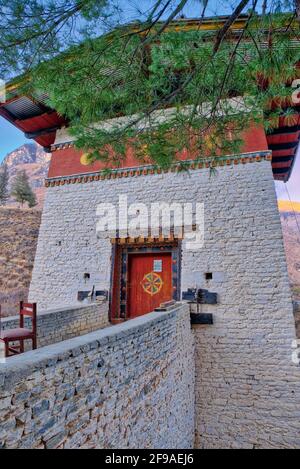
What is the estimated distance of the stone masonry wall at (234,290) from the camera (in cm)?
509

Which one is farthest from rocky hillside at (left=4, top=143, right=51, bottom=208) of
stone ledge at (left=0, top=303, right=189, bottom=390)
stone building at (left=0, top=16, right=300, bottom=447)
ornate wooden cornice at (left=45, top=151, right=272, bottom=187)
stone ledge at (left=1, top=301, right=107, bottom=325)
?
stone ledge at (left=0, top=303, right=189, bottom=390)

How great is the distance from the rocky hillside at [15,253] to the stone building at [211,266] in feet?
7.54

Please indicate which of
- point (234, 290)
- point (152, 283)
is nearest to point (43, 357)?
point (234, 290)

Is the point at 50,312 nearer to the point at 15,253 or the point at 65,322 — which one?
the point at 65,322

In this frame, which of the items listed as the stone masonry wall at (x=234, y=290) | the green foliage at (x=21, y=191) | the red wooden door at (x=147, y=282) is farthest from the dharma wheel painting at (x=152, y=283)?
the green foliage at (x=21, y=191)

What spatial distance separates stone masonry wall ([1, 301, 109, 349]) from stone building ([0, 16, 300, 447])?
449mm

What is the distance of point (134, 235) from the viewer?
260 inches

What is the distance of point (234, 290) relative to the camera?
5641mm

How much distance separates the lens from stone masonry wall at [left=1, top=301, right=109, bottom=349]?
14.5ft

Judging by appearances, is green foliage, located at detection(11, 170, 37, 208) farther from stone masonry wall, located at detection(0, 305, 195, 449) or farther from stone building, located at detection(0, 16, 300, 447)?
stone masonry wall, located at detection(0, 305, 195, 449)

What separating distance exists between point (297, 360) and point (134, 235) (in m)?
4.36

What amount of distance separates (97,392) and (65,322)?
3.18 m
